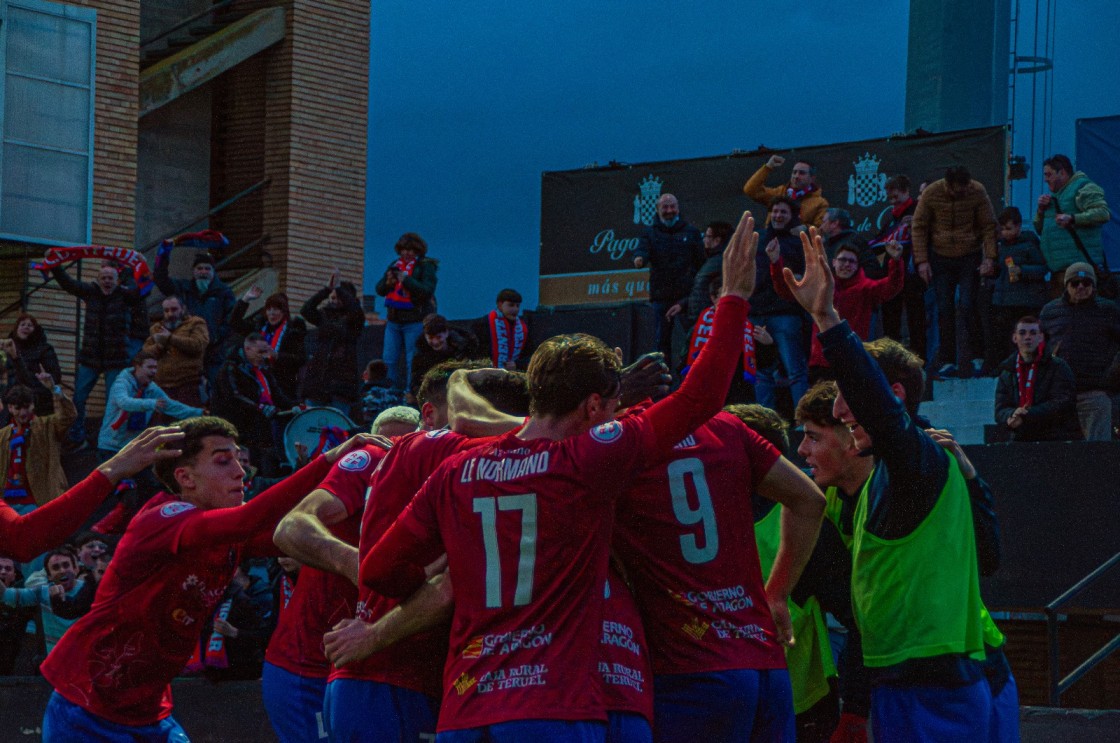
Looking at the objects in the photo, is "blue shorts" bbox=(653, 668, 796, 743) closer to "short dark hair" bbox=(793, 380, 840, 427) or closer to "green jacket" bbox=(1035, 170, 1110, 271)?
"short dark hair" bbox=(793, 380, 840, 427)

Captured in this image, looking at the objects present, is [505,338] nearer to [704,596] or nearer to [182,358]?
[182,358]

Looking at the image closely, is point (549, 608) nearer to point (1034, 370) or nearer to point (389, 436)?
point (389, 436)

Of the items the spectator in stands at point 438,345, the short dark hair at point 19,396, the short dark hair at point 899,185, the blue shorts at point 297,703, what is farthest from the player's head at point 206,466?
the short dark hair at point 19,396

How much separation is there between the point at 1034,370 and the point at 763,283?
9.25ft

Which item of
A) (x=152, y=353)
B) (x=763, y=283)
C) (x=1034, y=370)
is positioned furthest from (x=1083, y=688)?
(x=152, y=353)

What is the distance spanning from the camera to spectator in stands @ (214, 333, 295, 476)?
16.0m

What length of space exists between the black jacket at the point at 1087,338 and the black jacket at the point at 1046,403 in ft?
1.23

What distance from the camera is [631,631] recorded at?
4.89 m

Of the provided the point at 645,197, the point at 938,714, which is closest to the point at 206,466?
the point at 938,714

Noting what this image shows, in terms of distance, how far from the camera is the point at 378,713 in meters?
5.22

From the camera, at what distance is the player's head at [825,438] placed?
597 centimetres

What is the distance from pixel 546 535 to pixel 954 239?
10077mm

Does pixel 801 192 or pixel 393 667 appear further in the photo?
pixel 801 192

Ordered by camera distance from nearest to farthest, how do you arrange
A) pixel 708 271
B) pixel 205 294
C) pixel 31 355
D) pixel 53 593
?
pixel 53 593, pixel 708 271, pixel 205 294, pixel 31 355
